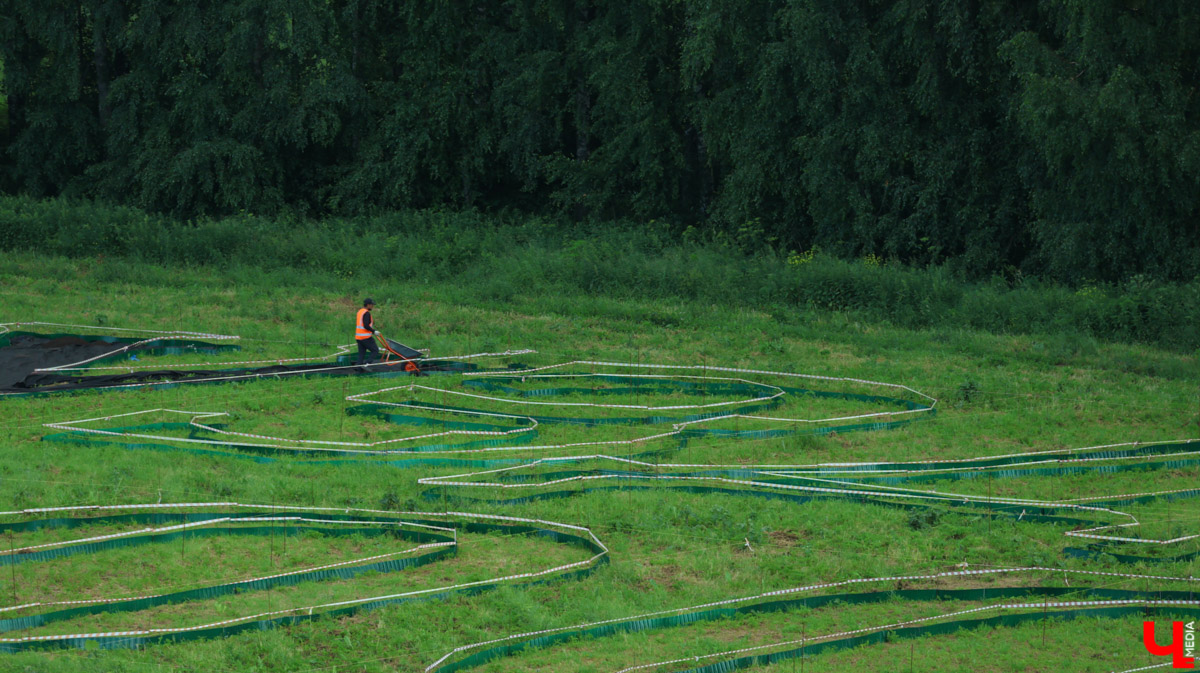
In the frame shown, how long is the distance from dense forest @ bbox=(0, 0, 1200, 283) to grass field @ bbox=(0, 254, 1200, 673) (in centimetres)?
510

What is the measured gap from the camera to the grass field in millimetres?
7664

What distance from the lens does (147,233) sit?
23641 mm

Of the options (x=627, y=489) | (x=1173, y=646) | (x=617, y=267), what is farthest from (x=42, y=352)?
(x=1173, y=646)

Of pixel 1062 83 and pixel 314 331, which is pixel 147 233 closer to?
pixel 314 331

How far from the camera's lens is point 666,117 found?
2795 cm

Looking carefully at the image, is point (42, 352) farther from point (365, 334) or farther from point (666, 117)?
point (666, 117)

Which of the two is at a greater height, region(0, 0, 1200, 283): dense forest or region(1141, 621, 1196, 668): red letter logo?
region(0, 0, 1200, 283): dense forest

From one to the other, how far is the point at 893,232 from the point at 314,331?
12.8 metres

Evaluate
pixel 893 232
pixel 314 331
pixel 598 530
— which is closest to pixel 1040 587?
pixel 598 530

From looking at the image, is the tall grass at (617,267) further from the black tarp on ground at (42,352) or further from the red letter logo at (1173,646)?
the red letter logo at (1173,646)

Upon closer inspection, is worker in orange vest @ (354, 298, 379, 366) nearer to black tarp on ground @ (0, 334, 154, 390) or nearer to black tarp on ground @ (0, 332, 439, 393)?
black tarp on ground @ (0, 332, 439, 393)

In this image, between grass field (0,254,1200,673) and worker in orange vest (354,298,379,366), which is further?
worker in orange vest (354,298,379,366)

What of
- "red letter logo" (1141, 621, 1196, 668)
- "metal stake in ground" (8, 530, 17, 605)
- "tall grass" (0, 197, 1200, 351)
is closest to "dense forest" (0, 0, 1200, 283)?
"tall grass" (0, 197, 1200, 351)

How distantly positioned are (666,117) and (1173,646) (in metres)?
21.7
